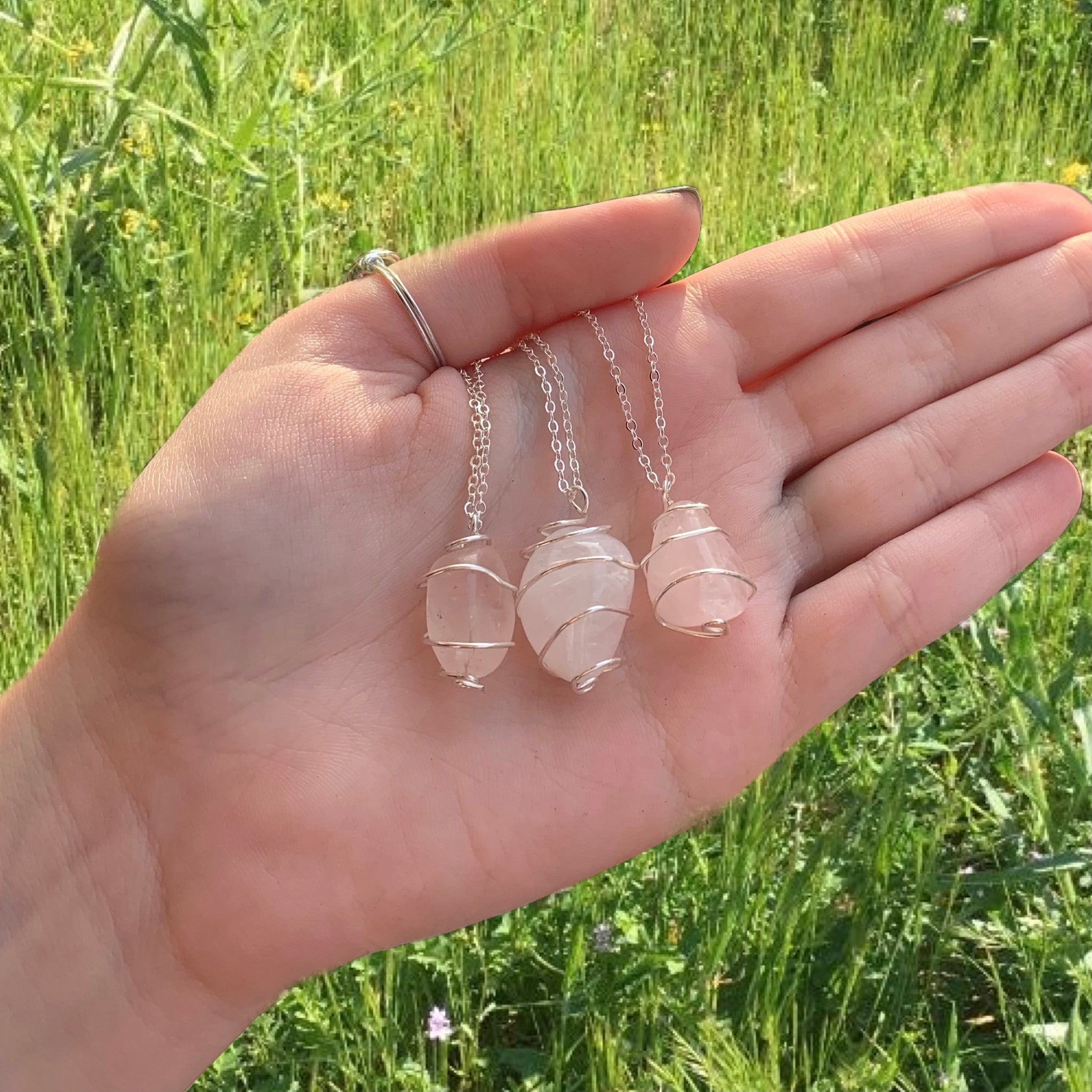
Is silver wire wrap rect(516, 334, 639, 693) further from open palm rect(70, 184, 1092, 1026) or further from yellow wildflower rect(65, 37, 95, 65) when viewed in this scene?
yellow wildflower rect(65, 37, 95, 65)

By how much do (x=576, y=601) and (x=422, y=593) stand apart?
0.21 metres

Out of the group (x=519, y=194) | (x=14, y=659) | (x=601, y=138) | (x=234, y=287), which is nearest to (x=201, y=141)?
(x=234, y=287)

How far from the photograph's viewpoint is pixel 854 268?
1.59 m

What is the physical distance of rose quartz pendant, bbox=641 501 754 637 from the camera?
136 cm

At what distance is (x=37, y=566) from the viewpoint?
5.69 ft

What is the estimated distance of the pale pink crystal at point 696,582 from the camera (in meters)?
1.36

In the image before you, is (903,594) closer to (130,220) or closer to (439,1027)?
(439,1027)

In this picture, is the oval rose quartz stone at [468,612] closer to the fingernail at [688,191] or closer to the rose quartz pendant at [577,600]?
the rose quartz pendant at [577,600]

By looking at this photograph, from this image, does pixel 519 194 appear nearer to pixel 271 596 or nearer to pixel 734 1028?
pixel 271 596

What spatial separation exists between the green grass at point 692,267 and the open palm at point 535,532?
0.57 feet

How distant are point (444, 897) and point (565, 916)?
0.82 feet

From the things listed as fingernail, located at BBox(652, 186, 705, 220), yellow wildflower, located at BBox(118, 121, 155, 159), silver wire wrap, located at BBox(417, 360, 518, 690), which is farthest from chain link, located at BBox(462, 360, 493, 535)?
yellow wildflower, located at BBox(118, 121, 155, 159)

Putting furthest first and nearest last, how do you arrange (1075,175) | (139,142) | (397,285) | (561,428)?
(1075,175) → (139,142) → (561,428) → (397,285)

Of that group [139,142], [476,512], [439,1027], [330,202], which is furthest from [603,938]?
[139,142]
